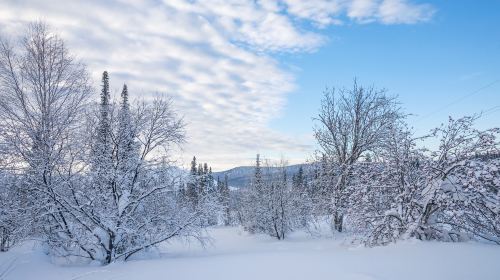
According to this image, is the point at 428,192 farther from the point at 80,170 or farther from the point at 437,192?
the point at 80,170

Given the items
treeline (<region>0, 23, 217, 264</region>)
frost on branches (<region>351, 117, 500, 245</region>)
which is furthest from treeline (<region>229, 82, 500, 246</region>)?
treeline (<region>0, 23, 217, 264</region>)

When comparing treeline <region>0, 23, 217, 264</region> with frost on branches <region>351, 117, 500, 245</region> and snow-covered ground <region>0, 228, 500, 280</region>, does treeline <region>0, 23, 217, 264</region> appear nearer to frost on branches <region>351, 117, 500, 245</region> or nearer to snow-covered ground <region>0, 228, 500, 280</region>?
snow-covered ground <region>0, 228, 500, 280</region>

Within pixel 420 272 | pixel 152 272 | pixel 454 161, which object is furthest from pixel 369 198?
pixel 152 272

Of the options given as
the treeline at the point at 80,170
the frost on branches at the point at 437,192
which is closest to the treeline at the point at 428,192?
the frost on branches at the point at 437,192

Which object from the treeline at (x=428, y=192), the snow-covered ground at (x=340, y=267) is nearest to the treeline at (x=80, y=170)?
the snow-covered ground at (x=340, y=267)

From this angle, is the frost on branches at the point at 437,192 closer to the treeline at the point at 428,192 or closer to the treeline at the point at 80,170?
the treeline at the point at 428,192

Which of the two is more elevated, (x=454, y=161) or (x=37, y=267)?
(x=454, y=161)

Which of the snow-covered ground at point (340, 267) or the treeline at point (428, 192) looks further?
the treeline at point (428, 192)

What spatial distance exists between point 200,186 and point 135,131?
342 cm

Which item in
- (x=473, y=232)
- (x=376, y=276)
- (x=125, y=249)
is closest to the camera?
(x=376, y=276)

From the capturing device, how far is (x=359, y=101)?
23.8m

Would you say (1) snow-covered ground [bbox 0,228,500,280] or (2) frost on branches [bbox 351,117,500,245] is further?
(2) frost on branches [bbox 351,117,500,245]

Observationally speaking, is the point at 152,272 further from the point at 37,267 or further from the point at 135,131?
the point at 135,131

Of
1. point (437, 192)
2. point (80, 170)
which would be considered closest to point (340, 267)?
point (437, 192)
